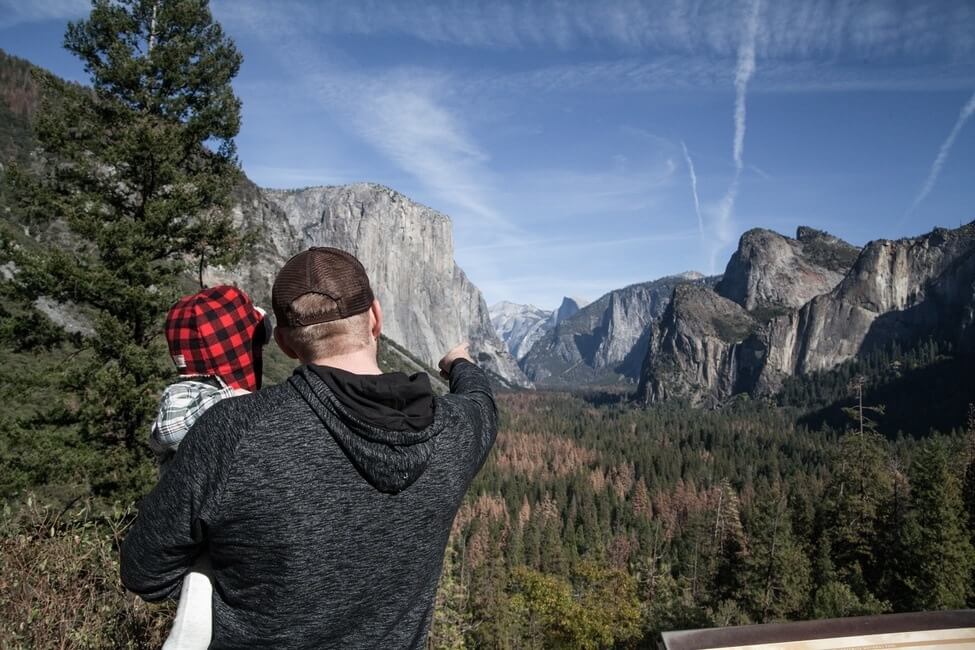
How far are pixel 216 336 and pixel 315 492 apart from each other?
2.55 ft

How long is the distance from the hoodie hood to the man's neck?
12 cm

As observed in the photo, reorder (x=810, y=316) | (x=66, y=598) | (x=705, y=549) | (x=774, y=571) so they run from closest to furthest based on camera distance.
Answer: (x=66, y=598) < (x=774, y=571) < (x=705, y=549) < (x=810, y=316)

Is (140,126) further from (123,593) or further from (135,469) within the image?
(123,593)

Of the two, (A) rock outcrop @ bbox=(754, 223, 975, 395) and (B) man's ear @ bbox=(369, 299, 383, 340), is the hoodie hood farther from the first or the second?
(A) rock outcrop @ bbox=(754, 223, 975, 395)

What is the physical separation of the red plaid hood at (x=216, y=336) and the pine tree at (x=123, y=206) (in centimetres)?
760

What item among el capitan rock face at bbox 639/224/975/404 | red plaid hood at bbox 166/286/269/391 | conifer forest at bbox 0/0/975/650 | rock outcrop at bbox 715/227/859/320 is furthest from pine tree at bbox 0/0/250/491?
rock outcrop at bbox 715/227/859/320

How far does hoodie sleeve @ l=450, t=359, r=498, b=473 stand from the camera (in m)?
1.87

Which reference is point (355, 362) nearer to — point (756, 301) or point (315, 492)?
point (315, 492)

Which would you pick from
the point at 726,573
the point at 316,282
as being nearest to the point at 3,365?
the point at 316,282

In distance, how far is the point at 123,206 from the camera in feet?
30.2

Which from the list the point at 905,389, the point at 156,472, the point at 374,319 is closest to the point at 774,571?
the point at 156,472

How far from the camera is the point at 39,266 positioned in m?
8.28

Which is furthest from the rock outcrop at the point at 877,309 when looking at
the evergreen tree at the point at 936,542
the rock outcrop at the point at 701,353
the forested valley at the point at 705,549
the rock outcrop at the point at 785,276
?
the evergreen tree at the point at 936,542

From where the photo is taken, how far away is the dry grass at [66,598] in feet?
11.4
